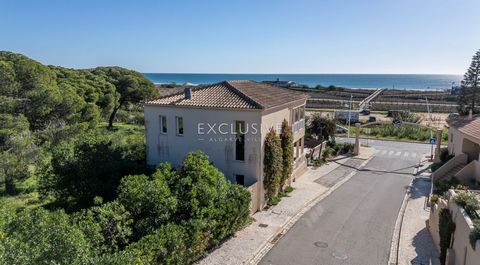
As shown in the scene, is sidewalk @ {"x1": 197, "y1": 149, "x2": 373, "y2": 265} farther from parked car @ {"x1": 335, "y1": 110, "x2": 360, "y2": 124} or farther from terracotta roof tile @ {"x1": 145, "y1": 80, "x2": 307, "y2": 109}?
parked car @ {"x1": 335, "y1": 110, "x2": 360, "y2": 124}

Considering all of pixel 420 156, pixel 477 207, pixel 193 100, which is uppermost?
pixel 193 100

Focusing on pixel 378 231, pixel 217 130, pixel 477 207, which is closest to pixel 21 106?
pixel 217 130

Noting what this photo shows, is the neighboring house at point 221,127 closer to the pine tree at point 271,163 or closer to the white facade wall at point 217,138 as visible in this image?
the white facade wall at point 217,138

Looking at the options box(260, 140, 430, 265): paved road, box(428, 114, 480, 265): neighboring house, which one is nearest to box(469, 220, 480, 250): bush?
box(428, 114, 480, 265): neighboring house

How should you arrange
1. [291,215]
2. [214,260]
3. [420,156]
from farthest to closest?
[420,156]
[291,215]
[214,260]

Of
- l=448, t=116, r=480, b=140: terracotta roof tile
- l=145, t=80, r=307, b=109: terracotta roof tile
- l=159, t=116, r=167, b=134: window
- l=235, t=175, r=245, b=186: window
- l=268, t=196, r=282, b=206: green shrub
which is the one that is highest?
l=145, t=80, r=307, b=109: terracotta roof tile

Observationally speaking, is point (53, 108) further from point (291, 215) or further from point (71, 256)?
point (71, 256)
